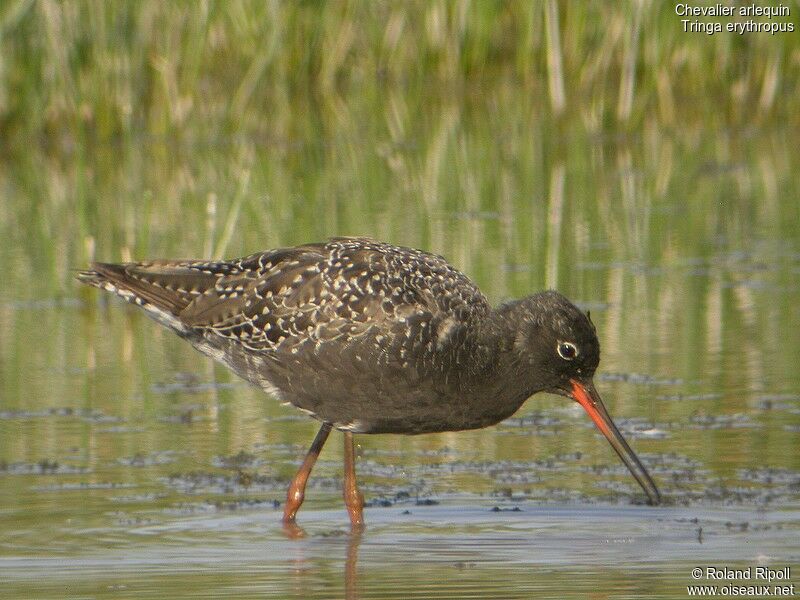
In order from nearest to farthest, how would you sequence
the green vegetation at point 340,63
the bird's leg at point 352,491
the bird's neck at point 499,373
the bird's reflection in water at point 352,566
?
1. the bird's reflection in water at point 352,566
2. the bird's leg at point 352,491
3. the bird's neck at point 499,373
4. the green vegetation at point 340,63

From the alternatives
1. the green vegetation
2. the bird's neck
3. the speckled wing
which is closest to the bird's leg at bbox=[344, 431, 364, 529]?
the speckled wing

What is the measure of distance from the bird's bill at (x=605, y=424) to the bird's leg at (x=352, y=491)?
0.99 m

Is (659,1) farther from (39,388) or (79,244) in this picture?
(39,388)

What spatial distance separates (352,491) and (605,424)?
1.11 metres

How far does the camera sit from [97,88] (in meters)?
17.9

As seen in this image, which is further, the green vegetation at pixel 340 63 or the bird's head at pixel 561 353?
the green vegetation at pixel 340 63

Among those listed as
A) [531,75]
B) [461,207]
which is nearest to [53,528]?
[461,207]

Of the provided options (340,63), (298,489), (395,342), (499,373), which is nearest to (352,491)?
(298,489)

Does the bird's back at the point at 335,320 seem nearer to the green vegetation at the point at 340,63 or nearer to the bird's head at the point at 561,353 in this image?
the bird's head at the point at 561,353

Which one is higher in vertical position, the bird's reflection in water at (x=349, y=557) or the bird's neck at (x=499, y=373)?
the bird's neck at (x=499, y=373)

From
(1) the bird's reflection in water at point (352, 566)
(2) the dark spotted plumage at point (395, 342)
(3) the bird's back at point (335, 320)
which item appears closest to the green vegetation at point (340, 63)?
(3) the bird's back at point (335, 320)

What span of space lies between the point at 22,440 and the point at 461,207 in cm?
694

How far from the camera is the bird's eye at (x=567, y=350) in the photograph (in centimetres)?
789

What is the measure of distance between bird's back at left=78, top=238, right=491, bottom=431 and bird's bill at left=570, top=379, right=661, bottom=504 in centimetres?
46
